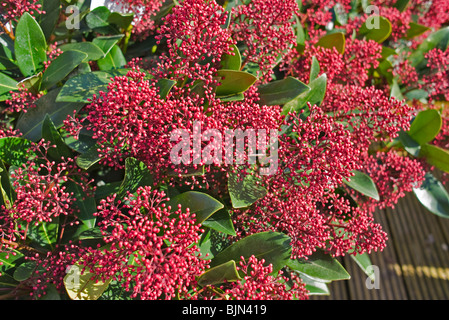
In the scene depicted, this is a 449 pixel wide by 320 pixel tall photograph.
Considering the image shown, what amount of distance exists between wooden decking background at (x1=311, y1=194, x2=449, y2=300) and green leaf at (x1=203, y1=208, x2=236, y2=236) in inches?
31.3

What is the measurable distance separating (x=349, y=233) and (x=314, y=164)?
223 mm

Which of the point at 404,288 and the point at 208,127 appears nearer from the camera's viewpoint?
the point at 208,127

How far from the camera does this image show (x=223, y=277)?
82 cm

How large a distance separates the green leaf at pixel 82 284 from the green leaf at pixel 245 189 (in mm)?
317

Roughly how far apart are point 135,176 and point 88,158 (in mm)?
105

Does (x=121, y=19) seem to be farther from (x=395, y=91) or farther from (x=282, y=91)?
(x=395, y=91)

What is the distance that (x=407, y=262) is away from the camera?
5.20ft

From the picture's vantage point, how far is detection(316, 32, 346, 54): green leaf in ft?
3.90

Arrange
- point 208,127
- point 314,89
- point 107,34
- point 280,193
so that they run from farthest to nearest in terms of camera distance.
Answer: point 107,34 < point 314,89 < point 280,193 < point 208,127

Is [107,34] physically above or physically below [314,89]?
above

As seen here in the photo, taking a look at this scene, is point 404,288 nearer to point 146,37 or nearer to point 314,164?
point 314,164

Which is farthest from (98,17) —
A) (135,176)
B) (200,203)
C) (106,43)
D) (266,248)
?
(266,248)
